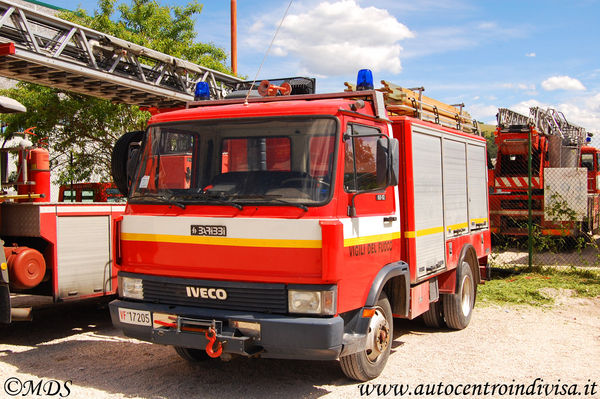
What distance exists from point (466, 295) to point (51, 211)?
535 cm

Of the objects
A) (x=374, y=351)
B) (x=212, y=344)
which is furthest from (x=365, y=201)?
(x=212, y=344)

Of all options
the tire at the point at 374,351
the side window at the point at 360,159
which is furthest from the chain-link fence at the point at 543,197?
the side window at the point at 360,159

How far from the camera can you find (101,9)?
18.5 metres

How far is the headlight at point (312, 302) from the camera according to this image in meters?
4.64

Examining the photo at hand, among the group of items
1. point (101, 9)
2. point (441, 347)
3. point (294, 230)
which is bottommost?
point (441, 347)

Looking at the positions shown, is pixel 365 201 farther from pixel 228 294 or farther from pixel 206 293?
pixel 206 293

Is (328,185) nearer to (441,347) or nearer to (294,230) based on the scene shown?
(294,230)

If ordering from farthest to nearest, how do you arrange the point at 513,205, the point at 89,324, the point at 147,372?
the point at 513,205 < the point at 89,324 < the point at 147,372

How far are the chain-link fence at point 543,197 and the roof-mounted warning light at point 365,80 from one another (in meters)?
7.41

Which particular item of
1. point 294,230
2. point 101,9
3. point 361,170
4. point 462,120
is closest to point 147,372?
point 294,230

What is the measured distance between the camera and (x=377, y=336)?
5453mm

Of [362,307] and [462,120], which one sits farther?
[462,120]

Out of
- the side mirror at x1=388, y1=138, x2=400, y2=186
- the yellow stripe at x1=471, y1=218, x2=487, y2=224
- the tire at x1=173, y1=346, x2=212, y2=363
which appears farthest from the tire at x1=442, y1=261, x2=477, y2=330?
the tire at x1=173, y1=346, x2=212, y2=363

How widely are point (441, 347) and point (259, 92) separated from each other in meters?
3.51
